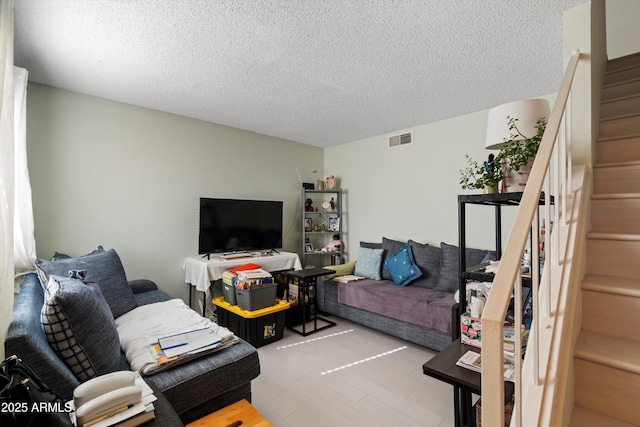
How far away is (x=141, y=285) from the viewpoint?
9.38 feet

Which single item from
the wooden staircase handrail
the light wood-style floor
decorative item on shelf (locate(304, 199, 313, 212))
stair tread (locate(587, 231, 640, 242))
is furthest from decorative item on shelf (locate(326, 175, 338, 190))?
the wooden staircase handrail

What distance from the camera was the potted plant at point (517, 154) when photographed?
1.51m

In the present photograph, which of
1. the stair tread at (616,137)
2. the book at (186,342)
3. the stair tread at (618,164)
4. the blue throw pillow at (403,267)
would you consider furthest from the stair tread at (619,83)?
the book at (186,342)

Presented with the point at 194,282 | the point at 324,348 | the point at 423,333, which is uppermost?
the point at 194,282

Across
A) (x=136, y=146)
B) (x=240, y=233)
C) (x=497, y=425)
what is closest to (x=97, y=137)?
(x=136, y=146)

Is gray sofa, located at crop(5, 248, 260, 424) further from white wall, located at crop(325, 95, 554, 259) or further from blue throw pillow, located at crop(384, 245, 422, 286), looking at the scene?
white wall, located at crop(325, 95, 554, 259)

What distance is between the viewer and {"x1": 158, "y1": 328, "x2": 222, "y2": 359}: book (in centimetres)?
162

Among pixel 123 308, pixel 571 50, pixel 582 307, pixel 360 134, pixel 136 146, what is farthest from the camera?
pixel 360 134

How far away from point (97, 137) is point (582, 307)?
3.76 m

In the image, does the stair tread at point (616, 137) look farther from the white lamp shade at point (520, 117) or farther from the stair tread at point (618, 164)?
the white lamp shade at point (520, 117)

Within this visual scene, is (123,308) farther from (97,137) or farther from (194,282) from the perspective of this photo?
(97,137)

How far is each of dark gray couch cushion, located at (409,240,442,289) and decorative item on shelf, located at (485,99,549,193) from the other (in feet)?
6.19

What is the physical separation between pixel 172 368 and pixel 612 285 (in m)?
2.03

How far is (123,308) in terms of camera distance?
2.26 metres
